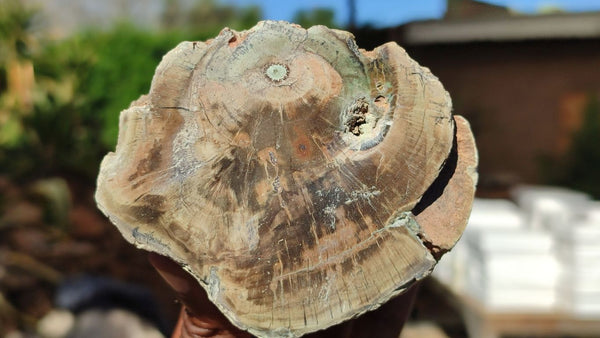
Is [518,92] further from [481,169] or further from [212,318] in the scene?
[212,318]

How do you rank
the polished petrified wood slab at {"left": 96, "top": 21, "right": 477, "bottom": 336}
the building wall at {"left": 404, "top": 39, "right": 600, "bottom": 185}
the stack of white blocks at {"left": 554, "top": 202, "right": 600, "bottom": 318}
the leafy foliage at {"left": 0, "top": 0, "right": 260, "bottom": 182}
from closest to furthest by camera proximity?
the polished petrified wood slab at {"left": 96, "top": 21, "right": 477, "bottom": 336}
the stack of white blocks at {"left": 554, "top": 202, "right": 600, "bottom": 318}
the leafy foliage at {"left": 0, "top": 0, "right": 260, "bottom": 182}
the building wall at {"left": 404, "top": 39, "right": 600, "bottom": 185}

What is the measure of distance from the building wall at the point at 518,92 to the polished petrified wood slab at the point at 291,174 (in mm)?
7374

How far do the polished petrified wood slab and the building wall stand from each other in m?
7.37

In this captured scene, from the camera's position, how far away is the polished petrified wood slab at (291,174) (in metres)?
1.03

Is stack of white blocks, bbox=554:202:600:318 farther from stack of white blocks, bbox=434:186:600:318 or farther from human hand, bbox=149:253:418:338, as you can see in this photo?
human hand, bbox=149:253:418:338

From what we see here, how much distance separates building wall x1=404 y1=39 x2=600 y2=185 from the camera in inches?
333

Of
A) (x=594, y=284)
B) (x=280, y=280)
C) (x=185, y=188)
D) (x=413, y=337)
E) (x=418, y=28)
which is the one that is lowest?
(x=413, y=337)

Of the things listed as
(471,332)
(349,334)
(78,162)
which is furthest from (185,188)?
(78,162)

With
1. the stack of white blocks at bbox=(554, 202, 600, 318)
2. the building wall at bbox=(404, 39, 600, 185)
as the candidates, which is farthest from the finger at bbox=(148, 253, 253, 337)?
the building wall at bbox=(404, 39, 600, 185)

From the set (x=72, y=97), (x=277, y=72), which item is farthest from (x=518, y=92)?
(x=277, y=72)

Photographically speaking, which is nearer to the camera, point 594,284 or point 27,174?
point 594,284

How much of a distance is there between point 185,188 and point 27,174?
6906mm

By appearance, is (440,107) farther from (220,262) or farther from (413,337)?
(413,337)

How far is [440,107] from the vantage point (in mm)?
1138
